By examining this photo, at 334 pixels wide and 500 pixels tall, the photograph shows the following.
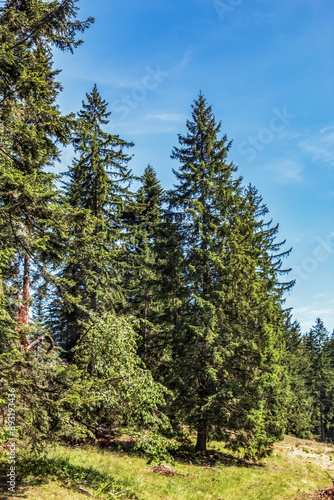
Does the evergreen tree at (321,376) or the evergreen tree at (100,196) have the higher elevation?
the evergreen tree at (100,196)

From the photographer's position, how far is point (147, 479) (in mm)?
10797

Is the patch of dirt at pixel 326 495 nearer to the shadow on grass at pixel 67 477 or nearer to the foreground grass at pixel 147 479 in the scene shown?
the foreground grass at pixel 147 479

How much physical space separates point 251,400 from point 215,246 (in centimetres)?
735

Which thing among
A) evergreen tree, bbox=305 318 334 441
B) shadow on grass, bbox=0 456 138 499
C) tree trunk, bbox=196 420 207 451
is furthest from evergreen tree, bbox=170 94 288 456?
evergreen tree, bbox=305 318 334 441

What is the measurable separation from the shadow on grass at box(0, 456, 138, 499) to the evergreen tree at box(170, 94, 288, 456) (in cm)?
602

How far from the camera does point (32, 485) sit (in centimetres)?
796

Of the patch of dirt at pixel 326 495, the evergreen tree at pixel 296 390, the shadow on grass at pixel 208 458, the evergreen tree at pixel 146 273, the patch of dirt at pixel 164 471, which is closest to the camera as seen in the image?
the patch of dirt at pixel 326 495

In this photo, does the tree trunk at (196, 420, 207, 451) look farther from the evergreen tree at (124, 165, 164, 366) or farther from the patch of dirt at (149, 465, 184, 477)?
the evergreen tree at (124, 165, 164, 366)

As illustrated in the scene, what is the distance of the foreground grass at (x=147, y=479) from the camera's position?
334 inches

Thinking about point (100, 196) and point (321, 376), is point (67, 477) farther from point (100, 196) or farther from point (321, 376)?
point (321, 376)

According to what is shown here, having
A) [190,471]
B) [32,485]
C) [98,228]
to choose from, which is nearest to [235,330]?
[190,471]

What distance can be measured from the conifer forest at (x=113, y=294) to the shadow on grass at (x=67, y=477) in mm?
230

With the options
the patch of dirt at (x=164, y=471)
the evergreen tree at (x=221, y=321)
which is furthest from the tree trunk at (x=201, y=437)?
the patch of dirt at (x=164, y=471)

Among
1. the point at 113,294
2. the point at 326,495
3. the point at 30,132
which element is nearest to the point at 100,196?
the point at 113,294
